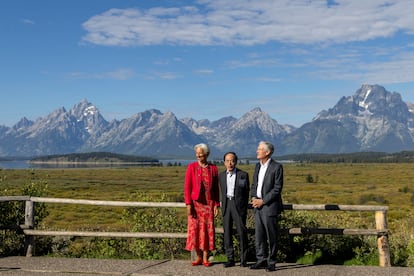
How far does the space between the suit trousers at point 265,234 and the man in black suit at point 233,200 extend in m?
0.27

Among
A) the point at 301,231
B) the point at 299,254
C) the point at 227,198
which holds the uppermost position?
the point at 227,198

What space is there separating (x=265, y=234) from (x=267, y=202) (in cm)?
73

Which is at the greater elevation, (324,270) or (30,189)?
(30,189)

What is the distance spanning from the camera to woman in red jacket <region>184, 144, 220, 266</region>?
8.88 m

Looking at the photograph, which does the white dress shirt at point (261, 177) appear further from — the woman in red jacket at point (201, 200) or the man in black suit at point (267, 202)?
the woman in red jacket at point (201, 200)

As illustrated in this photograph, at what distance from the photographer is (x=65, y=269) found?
9.02 meters

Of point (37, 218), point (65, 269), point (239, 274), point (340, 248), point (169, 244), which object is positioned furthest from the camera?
point (37, 218)

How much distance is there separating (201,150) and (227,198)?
38.9 inches

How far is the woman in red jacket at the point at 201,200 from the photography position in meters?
8.88

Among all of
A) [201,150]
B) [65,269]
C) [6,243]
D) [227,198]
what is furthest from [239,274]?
[6,243]

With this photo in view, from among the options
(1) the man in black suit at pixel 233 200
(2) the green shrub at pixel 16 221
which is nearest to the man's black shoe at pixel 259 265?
(1) the man in black suit at pixel 233 200

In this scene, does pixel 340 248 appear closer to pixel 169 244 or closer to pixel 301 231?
pixel 301 231

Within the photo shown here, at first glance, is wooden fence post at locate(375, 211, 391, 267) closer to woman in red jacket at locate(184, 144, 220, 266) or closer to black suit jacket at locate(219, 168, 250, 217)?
black suit jacket at locate(219, 168, 250, 217)

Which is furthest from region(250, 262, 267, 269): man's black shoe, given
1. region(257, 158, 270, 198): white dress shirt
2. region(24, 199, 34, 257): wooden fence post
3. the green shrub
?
the green shrub
